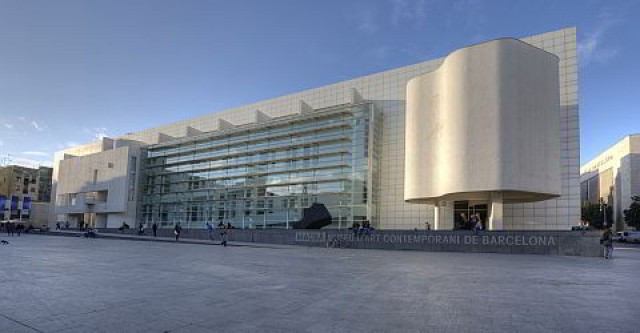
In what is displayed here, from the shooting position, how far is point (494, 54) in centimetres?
3183

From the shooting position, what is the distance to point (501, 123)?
31062mm

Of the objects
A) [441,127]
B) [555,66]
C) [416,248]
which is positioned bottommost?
A: [416,248]

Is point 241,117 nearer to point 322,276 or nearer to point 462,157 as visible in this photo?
point 462,157

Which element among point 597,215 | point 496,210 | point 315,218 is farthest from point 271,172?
point 597,215

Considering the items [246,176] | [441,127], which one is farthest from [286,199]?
[441,127]

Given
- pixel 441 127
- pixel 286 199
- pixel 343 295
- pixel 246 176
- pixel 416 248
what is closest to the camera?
pixel 343 295

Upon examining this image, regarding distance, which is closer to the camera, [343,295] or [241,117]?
[343,295]

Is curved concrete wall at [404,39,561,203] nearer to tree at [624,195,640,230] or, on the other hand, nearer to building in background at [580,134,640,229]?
tree at [624,195,640,230]

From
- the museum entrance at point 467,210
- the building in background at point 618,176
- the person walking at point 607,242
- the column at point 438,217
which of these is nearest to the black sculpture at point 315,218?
the column at point 438,217

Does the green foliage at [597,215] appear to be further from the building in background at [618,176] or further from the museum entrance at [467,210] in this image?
the museum entrance at [467,210]

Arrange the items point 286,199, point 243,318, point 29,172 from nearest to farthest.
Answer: point 243,318, point 286,199, point 29,172

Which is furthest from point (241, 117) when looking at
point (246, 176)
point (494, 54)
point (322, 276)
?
point (322, 276)

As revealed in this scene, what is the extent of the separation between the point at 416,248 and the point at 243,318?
23.5 m

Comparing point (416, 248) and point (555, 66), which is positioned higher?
point (555, 66)
